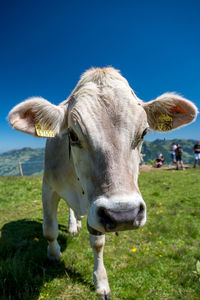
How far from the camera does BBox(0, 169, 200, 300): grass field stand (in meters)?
3.04

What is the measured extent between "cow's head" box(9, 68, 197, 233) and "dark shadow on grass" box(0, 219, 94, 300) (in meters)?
1.70

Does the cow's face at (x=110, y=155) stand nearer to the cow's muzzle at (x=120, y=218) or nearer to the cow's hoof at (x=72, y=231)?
the cow's muzzle at (x=120, y=218)

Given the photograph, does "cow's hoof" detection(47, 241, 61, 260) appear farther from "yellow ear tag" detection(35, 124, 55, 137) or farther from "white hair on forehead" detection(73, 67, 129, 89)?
"white hair on forehead" detection(73, 67, 129, 89)

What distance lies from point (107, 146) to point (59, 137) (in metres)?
1.87

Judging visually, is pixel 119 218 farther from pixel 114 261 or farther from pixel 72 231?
pixel 72 231

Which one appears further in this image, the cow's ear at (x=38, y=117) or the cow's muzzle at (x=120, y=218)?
the cow's ear at (x=38, y=117)

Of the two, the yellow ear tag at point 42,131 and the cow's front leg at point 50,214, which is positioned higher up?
the yellow ear tag at point 42,131

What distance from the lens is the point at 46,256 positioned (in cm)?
390

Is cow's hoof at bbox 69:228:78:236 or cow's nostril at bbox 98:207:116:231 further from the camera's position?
cow's hoof at bbox 69:228:78:236

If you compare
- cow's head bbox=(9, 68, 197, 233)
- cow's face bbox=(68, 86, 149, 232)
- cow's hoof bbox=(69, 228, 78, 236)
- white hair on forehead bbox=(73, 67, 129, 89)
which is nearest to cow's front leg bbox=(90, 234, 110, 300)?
cow's head bbox=(9, 68, 197, 233)

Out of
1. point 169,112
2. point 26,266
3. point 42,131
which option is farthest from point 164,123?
point 26,266

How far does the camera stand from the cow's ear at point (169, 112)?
9.20 ft

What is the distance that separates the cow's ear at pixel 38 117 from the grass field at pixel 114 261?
2.26 metres

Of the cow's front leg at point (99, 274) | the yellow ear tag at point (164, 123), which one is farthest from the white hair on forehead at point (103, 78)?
the cow's front leg at point (99, 274)
